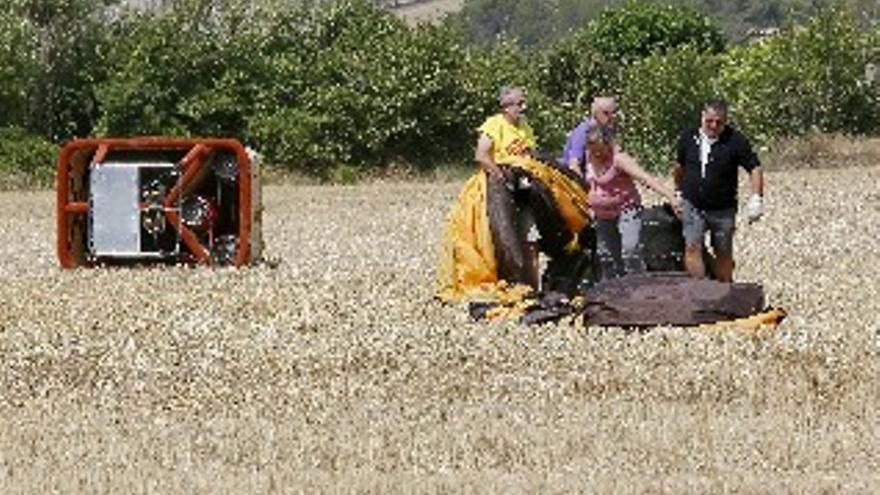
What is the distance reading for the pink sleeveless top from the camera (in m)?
14.3

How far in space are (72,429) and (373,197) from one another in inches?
1091

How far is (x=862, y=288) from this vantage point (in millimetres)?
15344

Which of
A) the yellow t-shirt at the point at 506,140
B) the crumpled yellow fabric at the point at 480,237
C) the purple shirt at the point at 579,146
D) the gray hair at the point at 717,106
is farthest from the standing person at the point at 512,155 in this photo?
the gray hair at the point at 717,106

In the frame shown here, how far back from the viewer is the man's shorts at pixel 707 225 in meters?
14.1

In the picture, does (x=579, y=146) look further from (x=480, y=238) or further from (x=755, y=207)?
(x=755, y=207)

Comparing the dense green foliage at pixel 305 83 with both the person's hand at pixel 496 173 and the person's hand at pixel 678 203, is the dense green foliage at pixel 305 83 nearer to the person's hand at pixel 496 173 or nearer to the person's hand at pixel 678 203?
the person's hand at pixel 496 173

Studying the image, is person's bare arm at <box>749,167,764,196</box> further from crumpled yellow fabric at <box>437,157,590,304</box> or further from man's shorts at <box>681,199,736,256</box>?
crumpled yellow fabric at <box>437,157,590,304</box>

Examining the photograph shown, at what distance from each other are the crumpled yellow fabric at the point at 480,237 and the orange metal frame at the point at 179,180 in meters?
3.66

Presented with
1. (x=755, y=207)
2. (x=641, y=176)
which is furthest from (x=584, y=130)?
(x=755, y=207)

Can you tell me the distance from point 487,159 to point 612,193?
1.15 meters

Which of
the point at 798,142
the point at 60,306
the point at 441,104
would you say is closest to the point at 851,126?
the point at 798,142

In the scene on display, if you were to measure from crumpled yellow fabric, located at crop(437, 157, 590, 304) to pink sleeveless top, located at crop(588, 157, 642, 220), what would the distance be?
0.41 metres

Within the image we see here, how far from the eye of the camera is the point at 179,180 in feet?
61.3

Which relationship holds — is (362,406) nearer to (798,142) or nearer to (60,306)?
(60,306)
